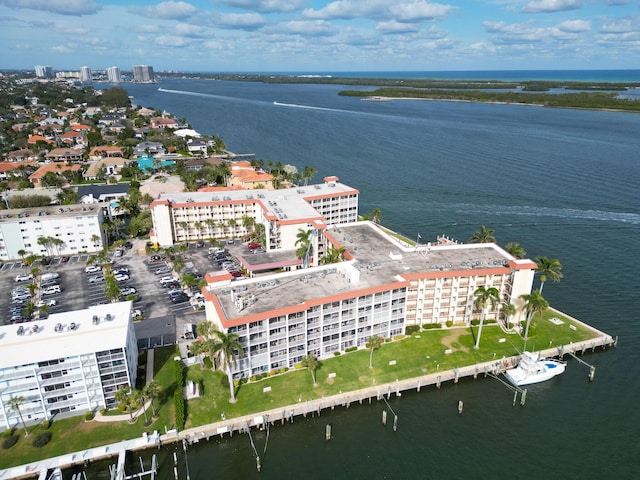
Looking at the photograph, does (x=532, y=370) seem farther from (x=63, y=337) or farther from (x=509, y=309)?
(x=63, y=337)

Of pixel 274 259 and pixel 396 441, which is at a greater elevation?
pixel 274 259

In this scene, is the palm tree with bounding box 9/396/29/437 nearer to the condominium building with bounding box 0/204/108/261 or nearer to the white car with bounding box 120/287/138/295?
the white car with bounding box 120/287/138/295

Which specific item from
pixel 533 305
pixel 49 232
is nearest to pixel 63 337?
pixel 49 232

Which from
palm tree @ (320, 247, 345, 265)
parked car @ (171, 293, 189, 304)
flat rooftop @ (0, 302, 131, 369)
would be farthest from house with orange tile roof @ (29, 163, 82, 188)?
palm tree @ (320, 247, 345, 265)

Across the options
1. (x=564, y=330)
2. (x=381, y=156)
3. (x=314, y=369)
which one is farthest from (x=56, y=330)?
(x=381, y=156)

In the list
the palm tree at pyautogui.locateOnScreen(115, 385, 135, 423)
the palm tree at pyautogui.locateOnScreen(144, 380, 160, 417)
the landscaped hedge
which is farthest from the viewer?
the palm tree at pyautogui.locateOnScreen(144, 380, 160, 417)

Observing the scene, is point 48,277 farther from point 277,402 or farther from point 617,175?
point 617,175
